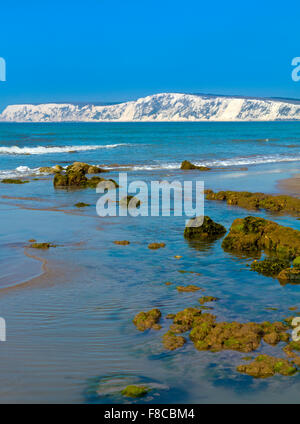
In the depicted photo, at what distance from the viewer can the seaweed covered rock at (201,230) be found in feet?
38.2

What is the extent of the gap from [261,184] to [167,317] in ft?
51.9

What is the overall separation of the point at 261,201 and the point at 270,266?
7.31 metres

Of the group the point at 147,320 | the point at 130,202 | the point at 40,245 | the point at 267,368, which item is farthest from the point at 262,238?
the point at 130,202

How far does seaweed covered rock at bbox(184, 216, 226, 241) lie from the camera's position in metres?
11.6

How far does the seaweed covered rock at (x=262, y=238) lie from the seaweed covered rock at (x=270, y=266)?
64cm

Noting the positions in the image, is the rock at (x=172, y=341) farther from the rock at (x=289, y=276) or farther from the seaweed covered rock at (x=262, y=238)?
the seaweed covered rock at (x=262, y=238)

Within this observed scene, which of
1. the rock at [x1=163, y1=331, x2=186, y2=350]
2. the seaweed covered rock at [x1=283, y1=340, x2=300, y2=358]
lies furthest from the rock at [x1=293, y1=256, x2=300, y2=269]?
the rock at [x1=163, y1=331, x2=186, y2=350]

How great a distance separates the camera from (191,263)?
952 cm

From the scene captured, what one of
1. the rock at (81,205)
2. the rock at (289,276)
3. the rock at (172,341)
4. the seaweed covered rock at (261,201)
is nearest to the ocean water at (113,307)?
the rock at (172,341)

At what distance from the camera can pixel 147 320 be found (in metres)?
6.59

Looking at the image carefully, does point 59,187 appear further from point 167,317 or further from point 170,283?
point 167,317

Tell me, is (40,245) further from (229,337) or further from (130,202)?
(130,202)
